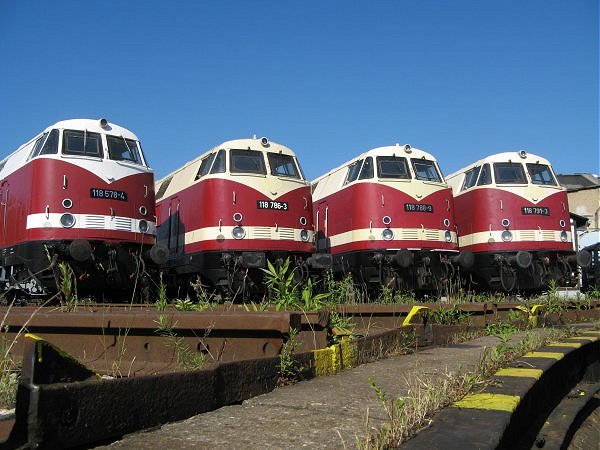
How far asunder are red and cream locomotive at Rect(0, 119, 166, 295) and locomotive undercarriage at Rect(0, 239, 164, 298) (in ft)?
0.05

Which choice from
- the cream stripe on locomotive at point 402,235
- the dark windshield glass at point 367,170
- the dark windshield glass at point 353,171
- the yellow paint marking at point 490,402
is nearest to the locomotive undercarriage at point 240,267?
the cream stripe on locomotive at point 402,235

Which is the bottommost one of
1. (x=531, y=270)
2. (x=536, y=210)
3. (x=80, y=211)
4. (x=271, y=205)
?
(x=531, y=270)

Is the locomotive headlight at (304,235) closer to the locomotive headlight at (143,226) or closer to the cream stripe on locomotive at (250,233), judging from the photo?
the cream stripe on locomotive at (250,233)

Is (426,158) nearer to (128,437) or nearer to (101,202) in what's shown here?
(101,202)

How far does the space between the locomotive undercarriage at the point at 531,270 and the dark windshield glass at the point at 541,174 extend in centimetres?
183

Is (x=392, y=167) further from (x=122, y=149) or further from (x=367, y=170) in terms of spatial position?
(x=122, y=149)

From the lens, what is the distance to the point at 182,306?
5645mm

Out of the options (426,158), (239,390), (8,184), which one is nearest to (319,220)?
(426,158)

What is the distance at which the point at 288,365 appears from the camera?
3.62 m

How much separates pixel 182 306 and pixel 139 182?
541 centimetres

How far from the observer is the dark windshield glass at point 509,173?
13625mm

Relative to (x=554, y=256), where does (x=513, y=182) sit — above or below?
above

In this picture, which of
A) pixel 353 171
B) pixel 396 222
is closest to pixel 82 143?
pixel 353 171

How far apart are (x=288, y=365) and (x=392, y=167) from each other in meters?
9.41
